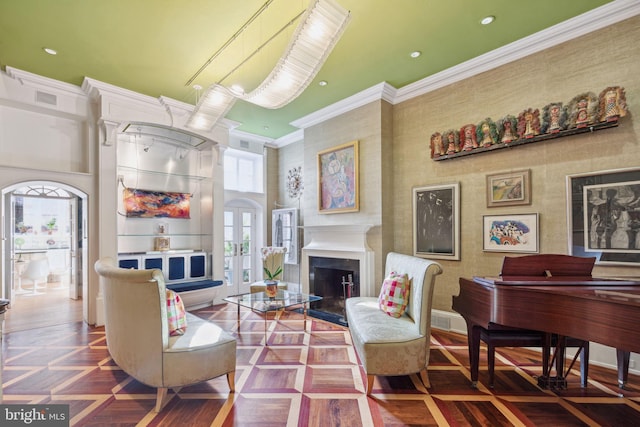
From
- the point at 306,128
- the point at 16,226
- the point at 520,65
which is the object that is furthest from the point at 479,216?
the point at 16,226

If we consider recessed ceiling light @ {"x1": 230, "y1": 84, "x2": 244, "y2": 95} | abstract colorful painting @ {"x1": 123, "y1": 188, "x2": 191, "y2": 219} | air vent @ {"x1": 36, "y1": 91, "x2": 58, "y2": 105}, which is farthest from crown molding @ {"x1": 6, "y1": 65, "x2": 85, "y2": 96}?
recessed ceiling light @ {"x1": 230, "y1": 84, "x2": 244, "y2": 95}

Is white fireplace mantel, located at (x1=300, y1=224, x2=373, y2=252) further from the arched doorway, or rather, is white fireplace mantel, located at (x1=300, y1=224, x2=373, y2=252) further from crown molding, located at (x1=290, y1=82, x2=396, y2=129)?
the arched doorway

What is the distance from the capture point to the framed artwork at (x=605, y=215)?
2.70 metres

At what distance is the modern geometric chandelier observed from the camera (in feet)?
6.73

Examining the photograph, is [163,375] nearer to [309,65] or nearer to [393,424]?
[393,424]

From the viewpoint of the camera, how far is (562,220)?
3061 millimetres

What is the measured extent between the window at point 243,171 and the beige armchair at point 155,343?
4.02m

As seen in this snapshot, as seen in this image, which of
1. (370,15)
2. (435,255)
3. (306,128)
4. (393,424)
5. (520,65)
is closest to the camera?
(393,424)

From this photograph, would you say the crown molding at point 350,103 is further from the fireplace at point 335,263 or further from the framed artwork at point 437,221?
the fireplace at point 335,263

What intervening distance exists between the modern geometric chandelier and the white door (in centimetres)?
352

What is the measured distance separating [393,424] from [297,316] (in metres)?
2.67

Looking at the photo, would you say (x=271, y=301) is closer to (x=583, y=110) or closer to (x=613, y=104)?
(x=583, y=110)

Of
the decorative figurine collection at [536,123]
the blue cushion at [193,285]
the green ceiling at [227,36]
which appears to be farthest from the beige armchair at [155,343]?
the decorative figurine collection at [536,123]

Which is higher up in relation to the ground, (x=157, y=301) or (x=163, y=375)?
(x=157, y=301)
